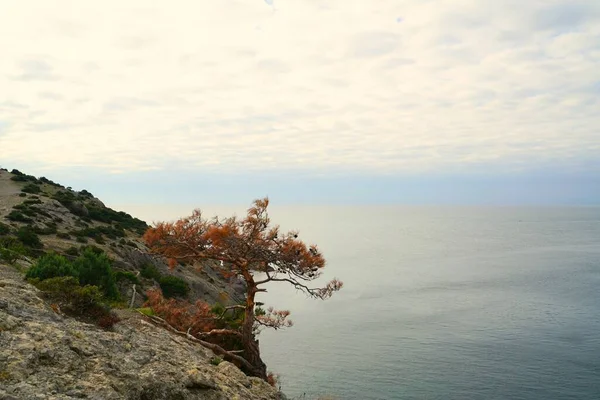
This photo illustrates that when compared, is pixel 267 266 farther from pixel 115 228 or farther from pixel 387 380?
pixel 115 228

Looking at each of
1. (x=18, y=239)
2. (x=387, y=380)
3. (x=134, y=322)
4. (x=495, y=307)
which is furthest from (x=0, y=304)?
Answer: (x=495, y=307)

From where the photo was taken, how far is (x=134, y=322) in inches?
629

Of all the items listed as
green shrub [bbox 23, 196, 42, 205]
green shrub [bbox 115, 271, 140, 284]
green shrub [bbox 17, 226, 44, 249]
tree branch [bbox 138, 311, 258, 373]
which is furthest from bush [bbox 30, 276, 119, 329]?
green shrub [bbox 23, 196, 42, 205]

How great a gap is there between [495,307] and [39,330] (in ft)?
240

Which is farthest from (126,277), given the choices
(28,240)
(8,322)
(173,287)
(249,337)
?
(8,322)

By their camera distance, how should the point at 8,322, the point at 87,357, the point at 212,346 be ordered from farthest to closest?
the point at 212,346 → the point at 87,357 → the point at 8,322

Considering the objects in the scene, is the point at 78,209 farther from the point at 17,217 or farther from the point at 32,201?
the point at 17,217

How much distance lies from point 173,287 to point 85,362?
36.7 metres

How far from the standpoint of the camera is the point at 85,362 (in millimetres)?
10250

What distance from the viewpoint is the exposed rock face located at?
8.91 m

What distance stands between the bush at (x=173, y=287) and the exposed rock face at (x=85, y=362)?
103 ft

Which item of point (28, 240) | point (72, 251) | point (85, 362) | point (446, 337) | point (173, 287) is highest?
point (28, 240)

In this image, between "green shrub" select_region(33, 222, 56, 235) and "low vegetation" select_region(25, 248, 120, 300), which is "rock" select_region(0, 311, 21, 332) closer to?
"low vegetation" select_region(25, 248, 120, 300)

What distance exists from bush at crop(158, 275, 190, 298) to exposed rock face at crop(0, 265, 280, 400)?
3145 centimetres
